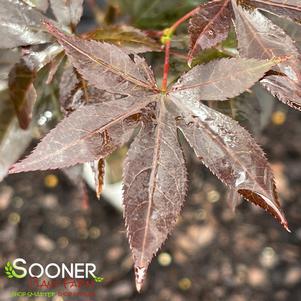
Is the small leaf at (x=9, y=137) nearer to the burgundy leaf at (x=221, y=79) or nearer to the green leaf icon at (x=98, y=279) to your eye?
the burgundy leaf at (x=221, y=79)

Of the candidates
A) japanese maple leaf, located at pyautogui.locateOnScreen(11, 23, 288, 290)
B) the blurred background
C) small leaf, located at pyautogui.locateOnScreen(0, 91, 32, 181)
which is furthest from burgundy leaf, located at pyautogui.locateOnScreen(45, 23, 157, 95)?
the blurred background

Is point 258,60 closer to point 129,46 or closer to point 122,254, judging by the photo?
point 129,46

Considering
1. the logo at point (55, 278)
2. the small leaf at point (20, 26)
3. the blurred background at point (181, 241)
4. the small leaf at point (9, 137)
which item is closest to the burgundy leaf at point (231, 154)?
the small leaf at point (20, 26)

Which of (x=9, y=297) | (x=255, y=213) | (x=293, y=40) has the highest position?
(x=293, y=40)

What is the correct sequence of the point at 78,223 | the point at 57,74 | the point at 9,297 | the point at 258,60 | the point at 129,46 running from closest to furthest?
the point at 258,60
the point at 129,46
the point at 57,74
the point at 9,297
the point at 78,223

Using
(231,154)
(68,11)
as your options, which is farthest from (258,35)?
(68,11)

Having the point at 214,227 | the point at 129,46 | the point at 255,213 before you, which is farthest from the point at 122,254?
the point at 129,46
